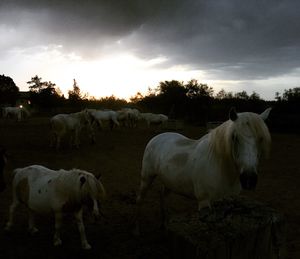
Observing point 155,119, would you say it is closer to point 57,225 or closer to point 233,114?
point 57,225

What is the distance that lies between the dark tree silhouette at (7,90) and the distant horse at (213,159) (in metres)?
54.3

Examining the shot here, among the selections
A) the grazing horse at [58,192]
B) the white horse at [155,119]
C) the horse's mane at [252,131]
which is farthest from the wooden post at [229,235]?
the white horse at [155,119]

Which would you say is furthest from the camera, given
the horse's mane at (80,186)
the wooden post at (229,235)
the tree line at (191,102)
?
the tree line at (191,102)

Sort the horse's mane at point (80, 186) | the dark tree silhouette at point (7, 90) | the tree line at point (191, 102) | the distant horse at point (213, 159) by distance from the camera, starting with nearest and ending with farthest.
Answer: the distant horse at point (213, 159), the horse's mane at point (80, 186), the tree line at point (191, 102), the dark tree silhouette at point (7, 90)

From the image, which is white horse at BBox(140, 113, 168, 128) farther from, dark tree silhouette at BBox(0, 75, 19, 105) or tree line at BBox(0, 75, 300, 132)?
dark tree silhouette at BBox(0, 75, 19, 105)

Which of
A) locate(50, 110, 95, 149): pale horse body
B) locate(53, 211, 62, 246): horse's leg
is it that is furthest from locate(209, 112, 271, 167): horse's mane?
Result: locate(50, 110, 95, 149): pale horse body

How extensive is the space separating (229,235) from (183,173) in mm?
3311

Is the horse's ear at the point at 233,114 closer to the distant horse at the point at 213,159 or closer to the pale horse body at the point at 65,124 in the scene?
the distant horse at the point at 213,159

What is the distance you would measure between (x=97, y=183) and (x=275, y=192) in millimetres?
5322

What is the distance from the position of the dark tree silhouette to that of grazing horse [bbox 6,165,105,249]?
174ft

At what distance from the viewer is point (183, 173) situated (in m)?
4.46

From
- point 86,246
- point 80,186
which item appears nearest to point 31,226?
point 86,246

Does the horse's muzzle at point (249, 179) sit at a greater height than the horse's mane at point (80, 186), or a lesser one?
greater

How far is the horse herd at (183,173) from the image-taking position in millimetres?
3055
